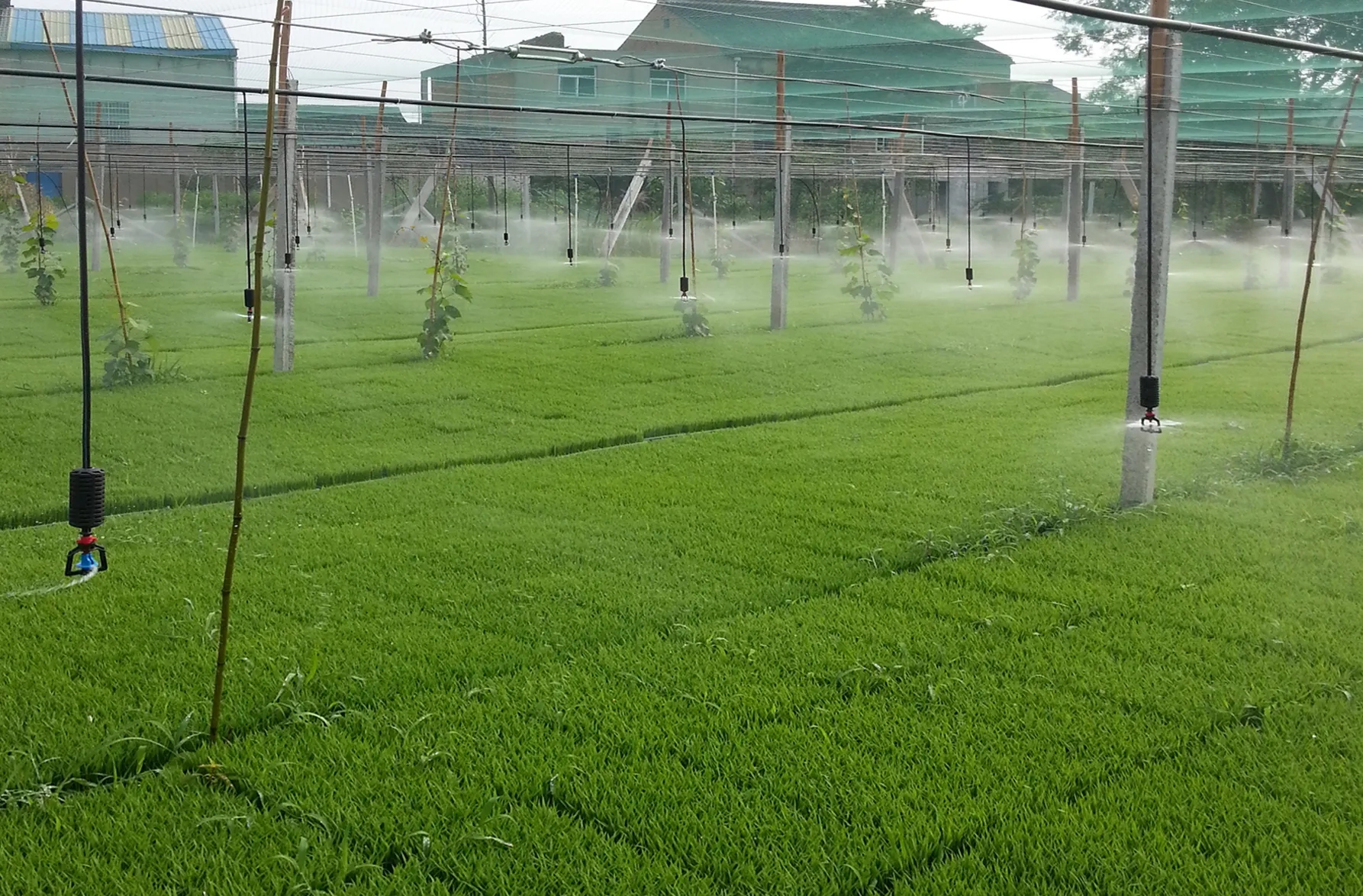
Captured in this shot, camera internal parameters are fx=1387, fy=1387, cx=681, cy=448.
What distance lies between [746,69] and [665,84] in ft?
2.70

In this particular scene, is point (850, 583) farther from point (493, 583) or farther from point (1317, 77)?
point (1317, 77)

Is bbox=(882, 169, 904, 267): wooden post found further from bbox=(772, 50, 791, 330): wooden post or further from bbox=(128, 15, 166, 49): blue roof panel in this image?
bbox=(128, 15, 166, 49): blue roof panel

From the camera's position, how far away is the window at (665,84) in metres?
12.7

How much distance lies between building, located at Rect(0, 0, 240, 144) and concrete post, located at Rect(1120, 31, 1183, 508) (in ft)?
18.3

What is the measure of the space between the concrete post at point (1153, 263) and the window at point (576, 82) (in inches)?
269

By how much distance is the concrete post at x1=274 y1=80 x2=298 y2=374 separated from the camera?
1135 centimetres

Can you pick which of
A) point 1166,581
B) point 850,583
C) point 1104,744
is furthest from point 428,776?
point 1166,581

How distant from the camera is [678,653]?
4.65 meters

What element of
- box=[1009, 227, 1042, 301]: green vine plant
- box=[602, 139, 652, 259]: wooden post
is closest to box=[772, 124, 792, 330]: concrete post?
box=[602, 139, 652, 259]: wooden post

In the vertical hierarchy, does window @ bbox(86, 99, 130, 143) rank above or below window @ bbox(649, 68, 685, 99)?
below

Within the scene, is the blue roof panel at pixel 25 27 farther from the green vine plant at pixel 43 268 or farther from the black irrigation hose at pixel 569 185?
the black irrigation hose at pixel 569 185

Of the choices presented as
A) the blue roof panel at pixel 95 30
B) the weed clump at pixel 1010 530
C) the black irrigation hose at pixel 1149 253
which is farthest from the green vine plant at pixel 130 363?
the black irrigation hose at pixel 1149 253

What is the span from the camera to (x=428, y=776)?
3621 mm

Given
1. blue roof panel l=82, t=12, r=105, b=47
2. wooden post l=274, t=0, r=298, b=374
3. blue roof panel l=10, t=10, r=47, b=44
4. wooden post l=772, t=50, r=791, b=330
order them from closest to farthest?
blue roof panel l=82, t=12, r=105, b=47, blue roof panel l=10, t=10, r=47, b=44, wooden post l=274, t=0, r=298, b=374, wooden post l=772, t=50, r=791, b=330
